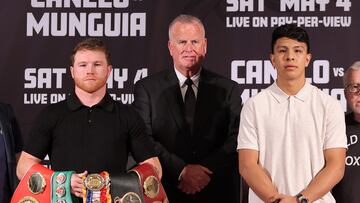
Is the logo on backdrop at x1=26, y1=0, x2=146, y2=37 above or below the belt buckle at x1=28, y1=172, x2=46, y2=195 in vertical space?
above

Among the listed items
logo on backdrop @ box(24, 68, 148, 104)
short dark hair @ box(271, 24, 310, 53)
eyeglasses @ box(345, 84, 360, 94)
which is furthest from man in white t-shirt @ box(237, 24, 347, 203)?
logo on backdrop @ box(24, 68, 148, 104)

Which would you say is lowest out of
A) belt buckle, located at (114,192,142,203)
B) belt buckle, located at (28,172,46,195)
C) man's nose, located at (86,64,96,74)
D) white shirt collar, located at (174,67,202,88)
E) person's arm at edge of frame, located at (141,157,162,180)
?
belt buckle, located at (114,192,142,203)

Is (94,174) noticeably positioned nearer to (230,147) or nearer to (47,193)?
(47,193)

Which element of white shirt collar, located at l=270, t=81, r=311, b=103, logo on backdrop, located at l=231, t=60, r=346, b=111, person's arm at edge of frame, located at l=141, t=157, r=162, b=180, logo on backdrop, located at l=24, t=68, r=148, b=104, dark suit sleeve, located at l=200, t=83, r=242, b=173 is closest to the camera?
white shirt collar, located at l=270, t=81, r=311, b=103

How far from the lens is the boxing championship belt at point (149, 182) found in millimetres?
3545

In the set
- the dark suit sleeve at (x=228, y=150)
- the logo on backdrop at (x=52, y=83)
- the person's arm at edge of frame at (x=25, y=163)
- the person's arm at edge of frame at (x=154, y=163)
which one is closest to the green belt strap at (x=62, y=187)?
the person's arm at edge of frame at (x=25, y=163)

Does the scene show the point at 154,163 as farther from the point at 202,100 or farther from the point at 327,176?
the point at 327,176

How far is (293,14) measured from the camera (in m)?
4.76

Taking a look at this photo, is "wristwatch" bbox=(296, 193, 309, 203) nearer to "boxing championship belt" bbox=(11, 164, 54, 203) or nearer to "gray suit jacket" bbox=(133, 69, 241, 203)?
"gray suit jacket" bbox=(133, 69, 241, 203)

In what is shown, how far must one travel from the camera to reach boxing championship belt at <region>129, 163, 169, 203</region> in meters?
3.54

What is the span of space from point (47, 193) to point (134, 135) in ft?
1.72

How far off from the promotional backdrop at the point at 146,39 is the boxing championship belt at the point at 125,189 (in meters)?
1.42

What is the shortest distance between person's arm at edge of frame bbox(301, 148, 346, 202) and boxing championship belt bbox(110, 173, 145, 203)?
0.79m

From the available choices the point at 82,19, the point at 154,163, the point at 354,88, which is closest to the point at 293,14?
the point at 354,88
